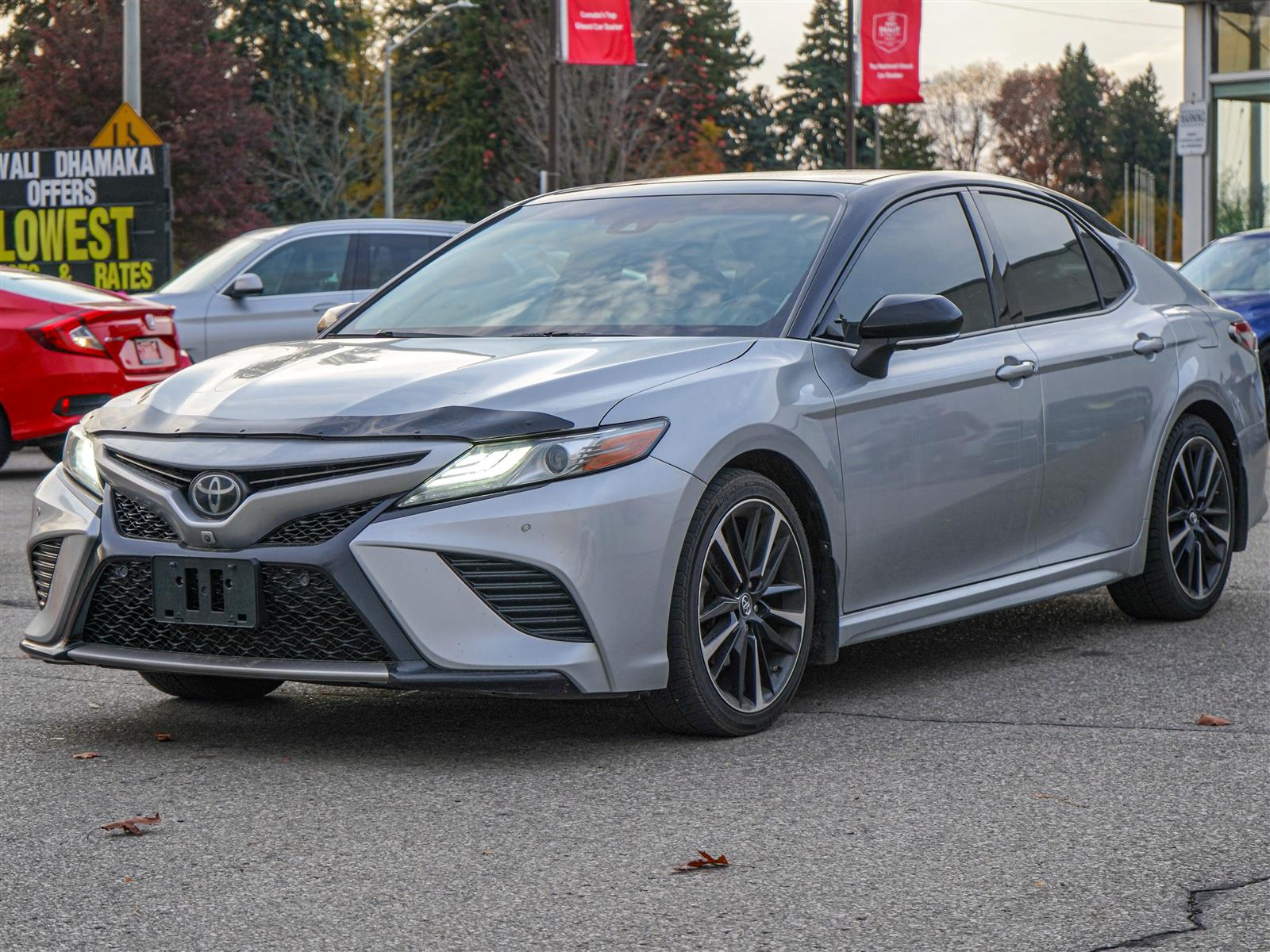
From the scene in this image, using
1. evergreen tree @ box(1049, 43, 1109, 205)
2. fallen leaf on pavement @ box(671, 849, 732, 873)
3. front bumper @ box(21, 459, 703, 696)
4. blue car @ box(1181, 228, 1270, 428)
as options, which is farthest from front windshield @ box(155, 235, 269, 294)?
evergreen tree @ box(1049, 43, 1109, 205)

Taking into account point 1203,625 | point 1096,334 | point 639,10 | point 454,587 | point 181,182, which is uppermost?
point 639,10

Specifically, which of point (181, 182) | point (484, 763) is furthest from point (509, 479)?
point (181, 182)

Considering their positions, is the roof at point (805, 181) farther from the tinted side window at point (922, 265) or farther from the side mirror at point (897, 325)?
the side mirror at point (897, 325)

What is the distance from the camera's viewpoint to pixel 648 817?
437 cm

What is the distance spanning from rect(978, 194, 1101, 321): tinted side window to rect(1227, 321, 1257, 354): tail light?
0.93 metres

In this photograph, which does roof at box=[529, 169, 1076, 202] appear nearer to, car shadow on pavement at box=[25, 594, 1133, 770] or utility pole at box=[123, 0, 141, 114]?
car shadow on pavement at box=[25, 594, 1133, 770]

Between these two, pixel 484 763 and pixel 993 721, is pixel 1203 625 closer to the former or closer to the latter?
pixel 993 721

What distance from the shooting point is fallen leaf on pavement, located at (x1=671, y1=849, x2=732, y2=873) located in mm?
3949

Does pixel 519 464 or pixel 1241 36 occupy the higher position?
pixel 1241 36

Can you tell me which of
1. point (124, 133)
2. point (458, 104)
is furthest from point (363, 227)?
point (458, 104)

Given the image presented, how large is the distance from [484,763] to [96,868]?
3.94 ft

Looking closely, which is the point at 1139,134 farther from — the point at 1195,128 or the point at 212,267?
the point at 212,267

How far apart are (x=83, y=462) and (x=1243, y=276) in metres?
12.9

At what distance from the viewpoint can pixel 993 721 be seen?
545 cm
